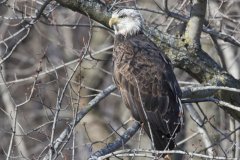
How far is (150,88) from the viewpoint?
712 cm

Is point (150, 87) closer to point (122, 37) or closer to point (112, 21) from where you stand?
point (112, 21)

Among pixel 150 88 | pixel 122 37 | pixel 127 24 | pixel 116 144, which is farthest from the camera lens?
pixel 127 24

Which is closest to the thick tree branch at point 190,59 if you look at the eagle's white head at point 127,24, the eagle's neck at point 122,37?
the eagle's neck at point 122,37

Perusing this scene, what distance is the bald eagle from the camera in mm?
6945

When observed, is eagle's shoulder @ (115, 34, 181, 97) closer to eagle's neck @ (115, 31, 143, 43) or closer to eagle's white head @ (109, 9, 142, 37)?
eagle's neck @ (115, 31, 143, 43)

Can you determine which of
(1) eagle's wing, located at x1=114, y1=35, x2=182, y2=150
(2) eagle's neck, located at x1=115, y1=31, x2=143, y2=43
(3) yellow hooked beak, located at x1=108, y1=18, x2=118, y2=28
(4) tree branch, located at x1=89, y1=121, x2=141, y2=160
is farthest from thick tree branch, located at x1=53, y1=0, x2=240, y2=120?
(4) tree branch, located at x1=89, y1=121, x2=141, y2=160

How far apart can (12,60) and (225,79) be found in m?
9.53

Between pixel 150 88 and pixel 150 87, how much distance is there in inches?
0.4

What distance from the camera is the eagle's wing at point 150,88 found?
6969 millimetres

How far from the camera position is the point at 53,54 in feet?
51.6

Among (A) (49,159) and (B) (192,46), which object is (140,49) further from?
(A) (49,159)

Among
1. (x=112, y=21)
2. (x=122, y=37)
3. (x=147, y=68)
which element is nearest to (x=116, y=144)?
(x=147, y=68)

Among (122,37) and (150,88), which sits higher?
(122,37)

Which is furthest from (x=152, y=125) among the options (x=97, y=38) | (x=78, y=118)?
(x=97, y=38)
